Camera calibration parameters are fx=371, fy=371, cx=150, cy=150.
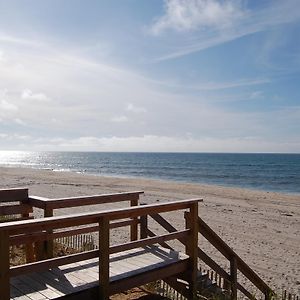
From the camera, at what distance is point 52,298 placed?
13.5ft

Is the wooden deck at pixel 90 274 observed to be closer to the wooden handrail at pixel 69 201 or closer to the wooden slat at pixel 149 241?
the wooden slat at pixel 149 241

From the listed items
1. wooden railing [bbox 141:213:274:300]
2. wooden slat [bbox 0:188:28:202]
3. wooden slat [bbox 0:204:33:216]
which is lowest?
wooden railing [bbox 141:213:274:300]

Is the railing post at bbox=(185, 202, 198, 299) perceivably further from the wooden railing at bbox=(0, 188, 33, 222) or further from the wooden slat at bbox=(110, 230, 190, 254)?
the wooden railing at bbox=(0, 188, 33, 222)

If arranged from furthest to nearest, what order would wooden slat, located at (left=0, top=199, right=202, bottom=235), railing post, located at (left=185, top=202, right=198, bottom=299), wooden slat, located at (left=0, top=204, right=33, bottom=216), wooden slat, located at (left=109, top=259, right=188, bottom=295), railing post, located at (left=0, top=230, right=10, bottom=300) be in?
railing post, located at (left=185, top=202, right=198, bottom=299)
wooden slat, located at (left=0, top=204, right=33, bottom=216)
wooden slat, located at (left=109, top=259, right=188, bottom=295)
wooden slat, located at (left=0, top=199, right=202, bottom=235)
railing post, located at (left=0, top=230, right=10, bottom=300)

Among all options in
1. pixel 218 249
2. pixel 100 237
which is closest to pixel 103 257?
pixel 100 237

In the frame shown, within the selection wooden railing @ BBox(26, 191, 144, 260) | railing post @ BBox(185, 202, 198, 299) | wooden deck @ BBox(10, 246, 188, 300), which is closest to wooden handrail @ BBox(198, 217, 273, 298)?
railing post @ BBox(185, 202, 198, 299)

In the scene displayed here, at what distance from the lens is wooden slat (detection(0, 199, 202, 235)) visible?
3.58 meters

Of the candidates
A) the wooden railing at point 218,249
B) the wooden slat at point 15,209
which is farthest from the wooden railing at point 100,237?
the wooden slat at point 15,209

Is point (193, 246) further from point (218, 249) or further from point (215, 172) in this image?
point (215, 172)

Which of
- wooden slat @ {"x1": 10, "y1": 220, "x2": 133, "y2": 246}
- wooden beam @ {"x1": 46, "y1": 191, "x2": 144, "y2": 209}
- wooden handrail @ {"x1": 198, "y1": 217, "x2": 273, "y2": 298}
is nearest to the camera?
wooden slat @ {"x1": 10, "y1": 220, "x2": 133, "y2": 246}

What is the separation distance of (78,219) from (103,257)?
2.09ft

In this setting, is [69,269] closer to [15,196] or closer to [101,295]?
[101,295]

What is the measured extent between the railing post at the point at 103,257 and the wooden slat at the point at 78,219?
104 mm

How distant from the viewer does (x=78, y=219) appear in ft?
13.6
